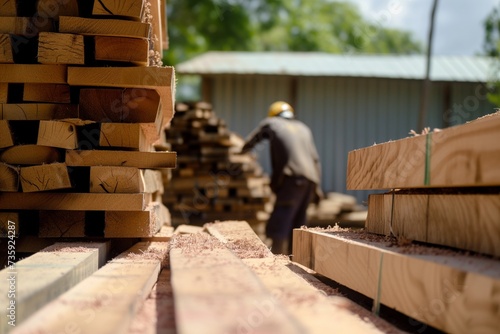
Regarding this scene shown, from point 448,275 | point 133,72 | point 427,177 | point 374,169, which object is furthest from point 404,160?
point 133,72

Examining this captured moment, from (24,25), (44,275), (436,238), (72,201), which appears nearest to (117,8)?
(24,25)

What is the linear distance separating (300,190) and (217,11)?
15.2 meters

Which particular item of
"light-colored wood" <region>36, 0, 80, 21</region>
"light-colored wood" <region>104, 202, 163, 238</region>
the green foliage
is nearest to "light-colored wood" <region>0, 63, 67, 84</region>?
"light-colored wood" <region>36, 0, 80, 21</region>

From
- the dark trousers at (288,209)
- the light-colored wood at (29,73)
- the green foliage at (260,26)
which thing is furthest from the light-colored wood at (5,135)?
the green foliage at (260,26)

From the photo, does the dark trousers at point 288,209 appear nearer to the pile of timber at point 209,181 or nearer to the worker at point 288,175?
the worker at point 288,175

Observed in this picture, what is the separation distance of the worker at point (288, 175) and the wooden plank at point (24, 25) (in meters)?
4.64

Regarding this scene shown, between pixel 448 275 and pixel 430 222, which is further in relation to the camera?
pixel 430 222

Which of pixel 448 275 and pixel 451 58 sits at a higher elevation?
pixel 451 58

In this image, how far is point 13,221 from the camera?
10.6 ft

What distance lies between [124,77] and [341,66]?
10.2 metres

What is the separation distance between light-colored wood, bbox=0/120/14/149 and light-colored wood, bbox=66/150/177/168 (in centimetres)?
35

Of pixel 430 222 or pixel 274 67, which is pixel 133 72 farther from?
pixel 274 67

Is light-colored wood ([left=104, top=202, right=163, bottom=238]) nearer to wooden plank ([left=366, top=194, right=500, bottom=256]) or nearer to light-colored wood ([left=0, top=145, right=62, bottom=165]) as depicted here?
light-colored wood ([left=0, top=145, right=62, bottom=165])

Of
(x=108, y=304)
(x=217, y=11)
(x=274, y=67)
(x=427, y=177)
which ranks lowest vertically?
(x=108, y=304)
